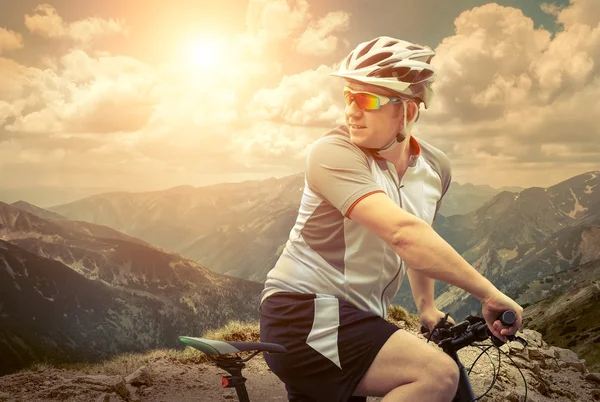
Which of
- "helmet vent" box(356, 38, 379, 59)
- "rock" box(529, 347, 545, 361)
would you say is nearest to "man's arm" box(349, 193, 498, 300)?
"helmet vent" box(356, 38, 379, 59)

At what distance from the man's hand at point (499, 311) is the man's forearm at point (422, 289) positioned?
3.32 feet

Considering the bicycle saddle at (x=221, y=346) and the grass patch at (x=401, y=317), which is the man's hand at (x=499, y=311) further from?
the grass patch at (x=401, y=317)

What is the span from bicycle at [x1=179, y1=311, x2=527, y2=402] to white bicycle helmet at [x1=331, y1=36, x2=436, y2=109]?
1224 millimetres

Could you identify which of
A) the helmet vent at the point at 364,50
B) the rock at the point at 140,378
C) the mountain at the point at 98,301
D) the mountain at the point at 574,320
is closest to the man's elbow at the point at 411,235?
the helmet vent at the point at 364,50

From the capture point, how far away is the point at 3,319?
402 feet

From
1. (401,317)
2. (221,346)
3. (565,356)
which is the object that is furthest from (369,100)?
(565,356)

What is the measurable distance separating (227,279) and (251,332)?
7418 inches

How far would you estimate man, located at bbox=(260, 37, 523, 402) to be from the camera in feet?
7.64

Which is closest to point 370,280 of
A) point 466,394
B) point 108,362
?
point 466,394

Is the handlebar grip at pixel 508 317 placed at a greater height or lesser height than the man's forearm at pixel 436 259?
lesser

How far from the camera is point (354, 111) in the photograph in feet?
9.09

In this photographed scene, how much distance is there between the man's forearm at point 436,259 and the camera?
2318 millimetres

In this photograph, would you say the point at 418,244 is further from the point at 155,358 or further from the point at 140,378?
the point at 155,358

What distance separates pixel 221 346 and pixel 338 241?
74 centimetres
